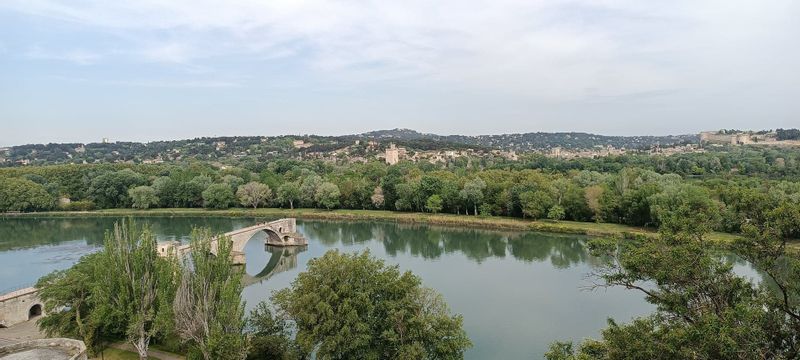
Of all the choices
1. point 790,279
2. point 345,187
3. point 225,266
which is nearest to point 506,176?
point 345,187

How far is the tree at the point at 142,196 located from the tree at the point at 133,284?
60.3 meters

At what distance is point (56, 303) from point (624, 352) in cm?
1988

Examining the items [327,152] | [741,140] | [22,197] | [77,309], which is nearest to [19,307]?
[77,309]

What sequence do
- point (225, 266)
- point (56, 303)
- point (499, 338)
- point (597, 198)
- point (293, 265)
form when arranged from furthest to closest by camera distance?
point (597, 198) < point (293, 265) < point (499, 338) < point (56, 303) < point (225, 266)

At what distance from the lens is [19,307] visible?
2475cm

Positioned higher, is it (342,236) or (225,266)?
(225,266)

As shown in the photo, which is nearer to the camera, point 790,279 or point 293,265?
point 790,279

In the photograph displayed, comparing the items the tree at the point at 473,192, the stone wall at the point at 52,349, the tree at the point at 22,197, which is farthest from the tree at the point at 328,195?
the stone wall at the point at 52,349

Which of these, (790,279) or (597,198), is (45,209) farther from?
(790,279)

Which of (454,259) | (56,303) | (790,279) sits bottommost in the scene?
(454,259)

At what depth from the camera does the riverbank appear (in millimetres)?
49719

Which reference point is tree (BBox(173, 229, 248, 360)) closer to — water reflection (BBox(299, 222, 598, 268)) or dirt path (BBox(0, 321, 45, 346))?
dirt path (BBox(0, 321, 45, 346))

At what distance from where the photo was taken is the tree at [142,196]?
72.8 metres

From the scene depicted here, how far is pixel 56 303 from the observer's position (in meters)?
19.6
